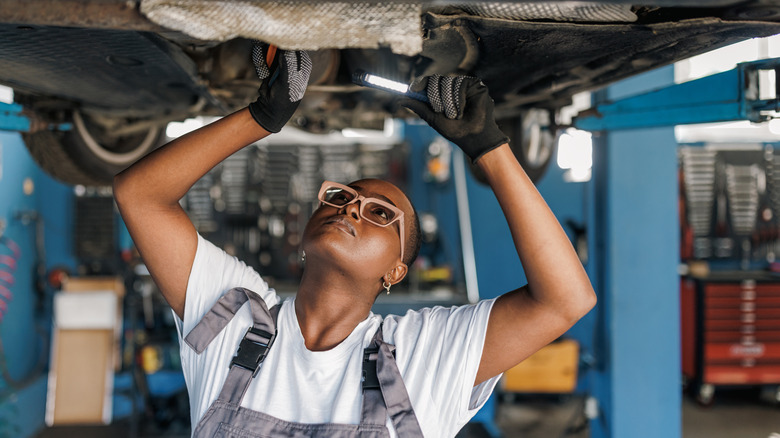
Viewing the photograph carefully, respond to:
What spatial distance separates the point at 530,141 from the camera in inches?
91.1

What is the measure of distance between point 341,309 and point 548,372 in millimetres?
3295

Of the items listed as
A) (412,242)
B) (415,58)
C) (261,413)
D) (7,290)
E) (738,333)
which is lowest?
(738,333)

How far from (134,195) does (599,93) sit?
2168 mm

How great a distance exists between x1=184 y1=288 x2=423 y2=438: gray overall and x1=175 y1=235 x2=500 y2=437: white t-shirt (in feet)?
0.06

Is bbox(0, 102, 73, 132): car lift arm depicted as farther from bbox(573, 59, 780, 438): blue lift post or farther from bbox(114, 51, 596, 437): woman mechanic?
bbox(573, 59, 780, 438): blue lift post

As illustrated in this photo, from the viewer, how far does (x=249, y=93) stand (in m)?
1.66

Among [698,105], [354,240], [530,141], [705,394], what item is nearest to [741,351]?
[705,394]

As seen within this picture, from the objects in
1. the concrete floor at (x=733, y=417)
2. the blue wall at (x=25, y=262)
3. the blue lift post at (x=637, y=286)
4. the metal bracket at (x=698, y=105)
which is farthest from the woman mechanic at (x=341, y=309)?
the concrete floor at (x=733, y=417)

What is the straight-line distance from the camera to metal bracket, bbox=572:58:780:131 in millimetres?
1223

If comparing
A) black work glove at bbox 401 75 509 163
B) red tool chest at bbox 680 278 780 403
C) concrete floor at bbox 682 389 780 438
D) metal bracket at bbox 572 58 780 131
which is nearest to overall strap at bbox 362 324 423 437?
black work glove at bbox 401 75 509 163

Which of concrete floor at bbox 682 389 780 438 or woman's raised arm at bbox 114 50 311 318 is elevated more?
woman's raised arm at bbox 114 50 311 318

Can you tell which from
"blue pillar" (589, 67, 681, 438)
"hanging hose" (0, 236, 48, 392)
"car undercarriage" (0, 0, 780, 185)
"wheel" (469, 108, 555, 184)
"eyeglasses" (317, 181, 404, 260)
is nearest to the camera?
"car undercarriage" (0, 0, 780, 185)

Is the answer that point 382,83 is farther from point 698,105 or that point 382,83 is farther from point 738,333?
point 738,333

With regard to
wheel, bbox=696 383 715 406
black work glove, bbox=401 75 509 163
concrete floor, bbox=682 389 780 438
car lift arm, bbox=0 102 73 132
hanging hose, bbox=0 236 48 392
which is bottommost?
concrete floor, bbox=682 389 780 438
